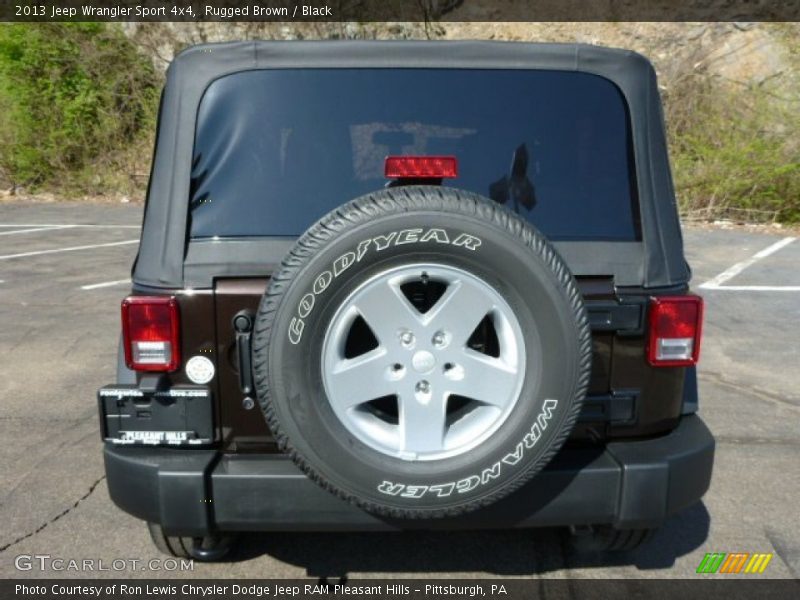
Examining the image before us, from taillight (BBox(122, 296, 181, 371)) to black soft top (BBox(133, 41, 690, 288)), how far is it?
0.07 m

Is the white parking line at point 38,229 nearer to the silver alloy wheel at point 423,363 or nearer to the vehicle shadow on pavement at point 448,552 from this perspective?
the vehicle shadow on pavement at point 448,552

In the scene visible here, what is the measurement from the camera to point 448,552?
3.26 m

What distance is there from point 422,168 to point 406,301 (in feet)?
1.33

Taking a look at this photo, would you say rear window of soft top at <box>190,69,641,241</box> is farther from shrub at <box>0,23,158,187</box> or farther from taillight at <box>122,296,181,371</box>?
shrub at <box>0,23,158,187</box>

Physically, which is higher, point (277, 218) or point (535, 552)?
point (277, 218)

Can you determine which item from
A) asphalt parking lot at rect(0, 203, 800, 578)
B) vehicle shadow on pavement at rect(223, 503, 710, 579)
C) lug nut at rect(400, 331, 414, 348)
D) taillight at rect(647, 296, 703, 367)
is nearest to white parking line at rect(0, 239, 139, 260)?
asphalt parking lot at rect(0, 203, 800, 578)

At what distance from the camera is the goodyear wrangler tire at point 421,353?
7.47ft

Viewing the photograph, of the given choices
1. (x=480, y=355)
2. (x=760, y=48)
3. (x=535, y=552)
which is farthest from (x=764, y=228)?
(x=480, y=355)

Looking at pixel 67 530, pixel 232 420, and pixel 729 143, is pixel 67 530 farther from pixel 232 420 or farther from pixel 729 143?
pixel 729 143

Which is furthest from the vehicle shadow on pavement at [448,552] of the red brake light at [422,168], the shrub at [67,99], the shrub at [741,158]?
the shrub at [67,99]

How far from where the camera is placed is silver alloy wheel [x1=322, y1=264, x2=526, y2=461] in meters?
2.32

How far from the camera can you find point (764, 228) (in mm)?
13211

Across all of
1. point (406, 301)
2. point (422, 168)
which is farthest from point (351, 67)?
point (406, 301)

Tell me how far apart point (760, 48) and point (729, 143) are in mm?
5555
